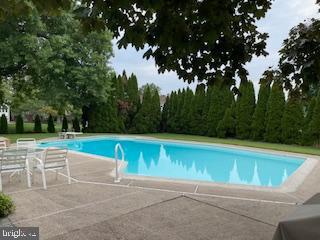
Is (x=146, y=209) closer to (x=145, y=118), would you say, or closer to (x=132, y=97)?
(x=145, y=118)

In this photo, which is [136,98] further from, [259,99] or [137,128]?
[259,99]

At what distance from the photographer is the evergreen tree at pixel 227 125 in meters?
18.7

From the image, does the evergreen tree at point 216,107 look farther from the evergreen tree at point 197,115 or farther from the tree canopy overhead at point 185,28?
the tree canopy overhead at point 185,28

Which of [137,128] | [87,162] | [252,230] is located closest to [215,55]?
[252,230]

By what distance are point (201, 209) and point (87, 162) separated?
5.09 metres

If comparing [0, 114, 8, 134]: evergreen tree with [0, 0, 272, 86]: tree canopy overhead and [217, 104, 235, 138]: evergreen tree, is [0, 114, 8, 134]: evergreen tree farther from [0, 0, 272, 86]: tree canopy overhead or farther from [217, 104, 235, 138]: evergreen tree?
[0, 0, 272, 86]: tree canopy overhead

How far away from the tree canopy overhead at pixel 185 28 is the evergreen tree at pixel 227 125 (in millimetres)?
15492

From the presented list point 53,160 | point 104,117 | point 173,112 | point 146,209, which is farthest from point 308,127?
point 104,117

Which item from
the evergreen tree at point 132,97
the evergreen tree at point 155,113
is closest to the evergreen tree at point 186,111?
the evergreen tree at point 155,113

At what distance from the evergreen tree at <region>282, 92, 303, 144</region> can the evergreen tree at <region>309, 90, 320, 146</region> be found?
738 millimetres

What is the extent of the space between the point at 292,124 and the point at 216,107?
5.19 m

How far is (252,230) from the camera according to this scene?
391 cm

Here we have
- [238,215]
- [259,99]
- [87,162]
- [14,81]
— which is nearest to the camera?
[238,215]

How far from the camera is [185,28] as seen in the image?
289 centimetres
